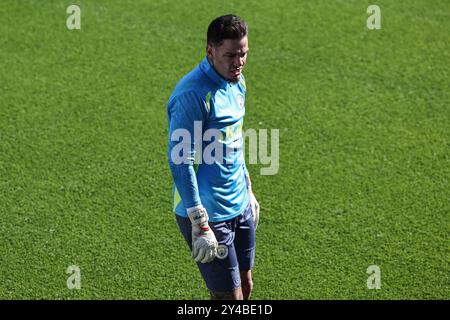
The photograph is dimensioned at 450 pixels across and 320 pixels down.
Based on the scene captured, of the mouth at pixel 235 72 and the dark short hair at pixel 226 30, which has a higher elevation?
the dark short hair at pixel 226 30

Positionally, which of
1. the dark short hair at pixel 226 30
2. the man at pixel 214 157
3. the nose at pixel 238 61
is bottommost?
the man at pixel 214 157

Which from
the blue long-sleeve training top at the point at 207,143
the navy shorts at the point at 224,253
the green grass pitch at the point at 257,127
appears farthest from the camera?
the green grass pitch at the point at 257,127

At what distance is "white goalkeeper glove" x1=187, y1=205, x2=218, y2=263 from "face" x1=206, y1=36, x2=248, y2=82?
680mm

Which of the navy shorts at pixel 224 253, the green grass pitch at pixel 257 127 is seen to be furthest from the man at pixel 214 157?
the green grass pitch at pixel 257 127

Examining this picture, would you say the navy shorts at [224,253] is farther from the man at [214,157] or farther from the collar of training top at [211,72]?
the collar of training top at [211,72]

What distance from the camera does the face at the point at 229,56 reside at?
3.44 m

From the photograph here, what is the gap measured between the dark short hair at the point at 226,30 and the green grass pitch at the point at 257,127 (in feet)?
6.22

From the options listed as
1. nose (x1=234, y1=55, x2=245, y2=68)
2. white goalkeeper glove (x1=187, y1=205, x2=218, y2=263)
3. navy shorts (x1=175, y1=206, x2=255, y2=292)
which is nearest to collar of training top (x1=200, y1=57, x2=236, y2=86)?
nose (x1=234, y1=55, x2=245, y2=68)

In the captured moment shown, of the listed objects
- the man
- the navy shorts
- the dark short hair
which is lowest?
the navy shorts

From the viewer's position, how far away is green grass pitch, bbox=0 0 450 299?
4801mm

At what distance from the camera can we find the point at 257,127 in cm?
614

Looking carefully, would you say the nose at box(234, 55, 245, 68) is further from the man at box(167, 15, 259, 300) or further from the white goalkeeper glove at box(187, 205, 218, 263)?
the white goalkeeper glove at box(187, 205, 218, 263)

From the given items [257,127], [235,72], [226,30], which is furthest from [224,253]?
[257,127]

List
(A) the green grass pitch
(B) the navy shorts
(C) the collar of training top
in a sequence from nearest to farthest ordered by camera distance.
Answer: (C) the collar of training top
(B) the navy shorts
(A) the green grass pitch
